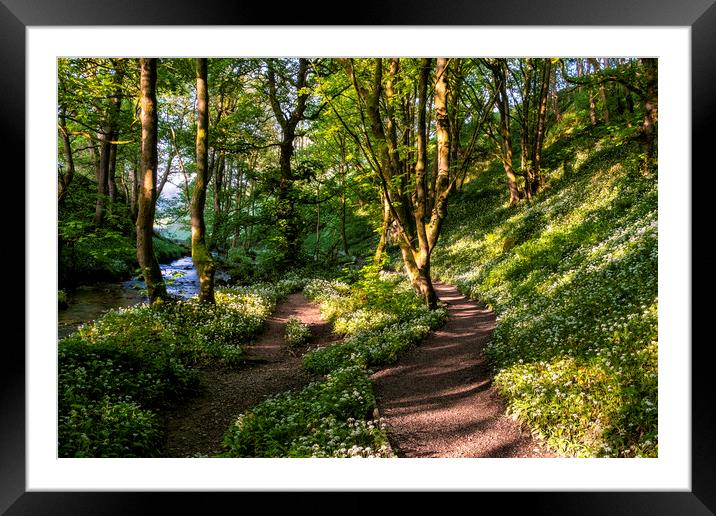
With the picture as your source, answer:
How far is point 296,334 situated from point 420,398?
5988 mm

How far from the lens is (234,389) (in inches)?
318

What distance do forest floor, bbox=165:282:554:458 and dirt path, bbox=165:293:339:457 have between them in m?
0.02

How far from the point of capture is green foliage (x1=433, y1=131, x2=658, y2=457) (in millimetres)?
4367

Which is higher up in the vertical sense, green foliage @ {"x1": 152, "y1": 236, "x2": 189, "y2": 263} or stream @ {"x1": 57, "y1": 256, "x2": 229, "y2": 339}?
green foliage @ {"x1": 152, "y1": 236, "x2": 189, "y2": 263}

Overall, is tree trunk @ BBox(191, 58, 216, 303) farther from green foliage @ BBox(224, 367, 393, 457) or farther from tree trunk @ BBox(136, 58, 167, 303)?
green foliage @ BBox(224, 367, 393, 457)

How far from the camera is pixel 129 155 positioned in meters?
20.1

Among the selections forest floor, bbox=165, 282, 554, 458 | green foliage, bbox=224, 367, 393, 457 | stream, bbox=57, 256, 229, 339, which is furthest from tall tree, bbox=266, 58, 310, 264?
green foliage, bbox=224, 367, 393, 457

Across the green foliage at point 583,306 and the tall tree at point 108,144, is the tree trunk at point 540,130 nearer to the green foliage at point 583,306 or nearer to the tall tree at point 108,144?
the green foliage at point 583,306

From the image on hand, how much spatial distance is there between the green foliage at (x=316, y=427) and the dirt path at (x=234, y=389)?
53 cm
